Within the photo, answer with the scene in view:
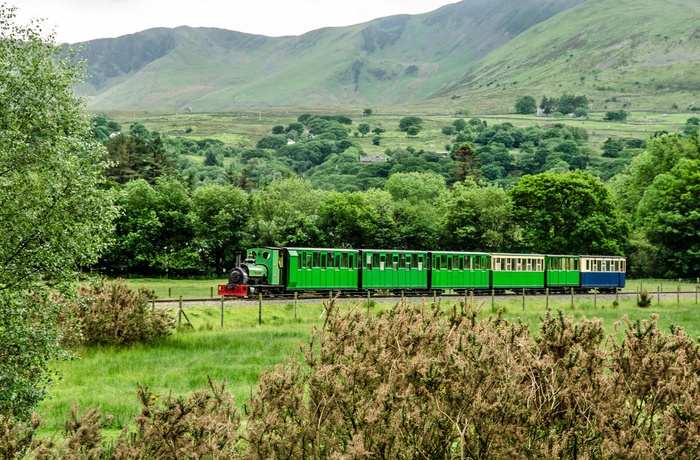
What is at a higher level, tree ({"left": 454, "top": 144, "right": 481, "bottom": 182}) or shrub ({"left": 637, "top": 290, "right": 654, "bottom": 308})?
tree ({"left": 454, "top": 144, "right": 481, "bottom": 182})

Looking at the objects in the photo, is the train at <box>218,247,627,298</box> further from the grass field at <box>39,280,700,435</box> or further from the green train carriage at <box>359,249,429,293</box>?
the grass field at <box>39,280,700,435</box>

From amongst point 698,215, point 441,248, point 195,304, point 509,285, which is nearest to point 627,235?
point 698,215

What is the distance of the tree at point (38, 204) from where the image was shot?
758 inches

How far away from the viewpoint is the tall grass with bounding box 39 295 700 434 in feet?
63.4

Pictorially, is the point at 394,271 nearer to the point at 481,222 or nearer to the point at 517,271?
Answer: the point at 517,271

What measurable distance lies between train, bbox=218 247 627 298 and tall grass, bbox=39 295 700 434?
5.31m

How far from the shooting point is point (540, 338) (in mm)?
11578

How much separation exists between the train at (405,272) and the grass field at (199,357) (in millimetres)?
4215

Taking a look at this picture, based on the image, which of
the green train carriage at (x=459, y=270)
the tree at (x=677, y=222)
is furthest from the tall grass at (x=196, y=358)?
the tree at (x=677, y=222)

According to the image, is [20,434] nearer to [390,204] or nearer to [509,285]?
[509,285]

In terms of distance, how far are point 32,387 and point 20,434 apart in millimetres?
8762

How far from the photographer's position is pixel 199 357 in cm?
2661

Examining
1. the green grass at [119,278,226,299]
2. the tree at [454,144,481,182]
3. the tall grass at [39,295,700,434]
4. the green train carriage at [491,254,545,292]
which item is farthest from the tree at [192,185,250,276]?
the tree at [454,144,481,182]

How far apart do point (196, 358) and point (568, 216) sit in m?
63.1
